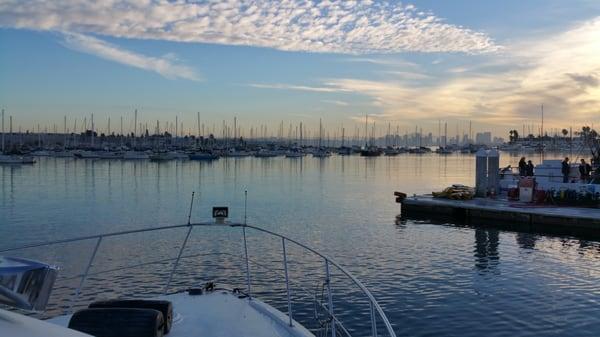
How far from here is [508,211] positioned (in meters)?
32.5

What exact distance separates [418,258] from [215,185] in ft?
144

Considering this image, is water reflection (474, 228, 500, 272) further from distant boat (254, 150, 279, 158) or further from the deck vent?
distant boat (254, 150, 279, 158)

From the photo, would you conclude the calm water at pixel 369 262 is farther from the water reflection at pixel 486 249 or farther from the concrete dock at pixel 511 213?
the concrete dock at pixel 511 213

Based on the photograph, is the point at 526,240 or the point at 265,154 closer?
the point at 526,240

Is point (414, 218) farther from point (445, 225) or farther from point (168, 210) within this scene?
point (168, 210)

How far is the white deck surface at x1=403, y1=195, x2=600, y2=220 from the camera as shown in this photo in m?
30.5

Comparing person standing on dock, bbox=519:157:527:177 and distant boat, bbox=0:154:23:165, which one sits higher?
person standing on dock, bbox=519:157:527:177

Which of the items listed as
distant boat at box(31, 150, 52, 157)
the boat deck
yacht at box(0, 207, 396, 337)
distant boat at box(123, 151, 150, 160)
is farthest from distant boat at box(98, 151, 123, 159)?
yacht at box(0, 207, 396, 337)

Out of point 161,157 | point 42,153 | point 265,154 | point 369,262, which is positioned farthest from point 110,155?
point 369,262

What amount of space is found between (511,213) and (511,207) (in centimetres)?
110

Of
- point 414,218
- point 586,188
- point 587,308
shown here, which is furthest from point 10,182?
point 587,308

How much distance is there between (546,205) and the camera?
113 ft

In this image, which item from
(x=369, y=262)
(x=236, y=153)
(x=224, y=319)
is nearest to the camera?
(x=224, y=319)

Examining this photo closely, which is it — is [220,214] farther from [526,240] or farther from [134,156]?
[134,156]
